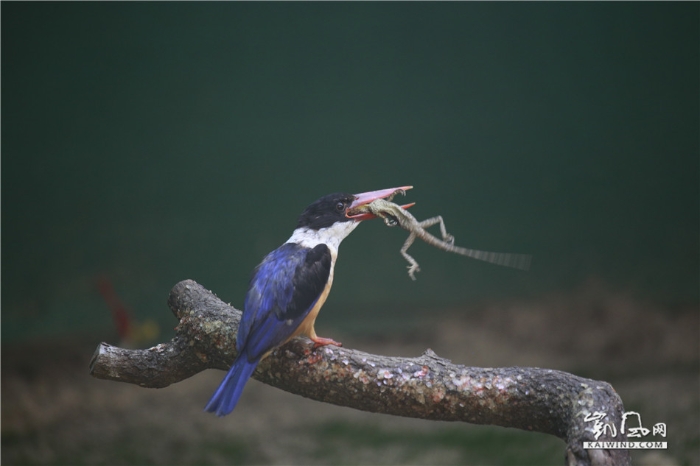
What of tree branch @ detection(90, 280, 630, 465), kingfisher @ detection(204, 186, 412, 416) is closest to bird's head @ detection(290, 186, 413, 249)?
kingfisher @ detection(204, 186, 412, 416)

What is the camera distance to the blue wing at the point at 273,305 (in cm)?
193

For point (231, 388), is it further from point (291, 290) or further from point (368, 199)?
point (368, 199)

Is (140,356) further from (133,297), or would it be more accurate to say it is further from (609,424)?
(133,297)

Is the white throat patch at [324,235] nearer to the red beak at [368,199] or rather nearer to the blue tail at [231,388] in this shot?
the red beak at [368,199]

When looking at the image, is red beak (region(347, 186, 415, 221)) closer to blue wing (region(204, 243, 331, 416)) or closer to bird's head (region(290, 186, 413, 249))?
bird's head (region(290, 186, 413, 249))

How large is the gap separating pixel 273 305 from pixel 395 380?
407 mm

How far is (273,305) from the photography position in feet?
6.77

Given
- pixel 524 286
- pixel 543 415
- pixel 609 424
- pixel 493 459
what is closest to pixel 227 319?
pixel 543 415

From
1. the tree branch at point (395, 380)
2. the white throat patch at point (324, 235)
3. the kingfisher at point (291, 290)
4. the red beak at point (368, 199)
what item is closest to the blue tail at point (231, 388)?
the kingfisher at point (291, 290)

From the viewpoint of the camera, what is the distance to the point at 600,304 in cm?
521

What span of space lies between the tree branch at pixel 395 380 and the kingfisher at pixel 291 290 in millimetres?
115

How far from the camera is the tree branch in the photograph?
1913mm

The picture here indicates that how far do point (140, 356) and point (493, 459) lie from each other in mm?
2492

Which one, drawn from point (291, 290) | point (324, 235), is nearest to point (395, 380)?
point (291, 290)
